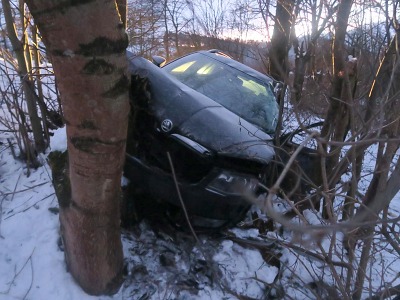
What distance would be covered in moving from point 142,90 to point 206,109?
1.70 feet

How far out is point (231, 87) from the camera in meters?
4.15

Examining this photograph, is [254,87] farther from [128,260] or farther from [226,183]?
[128,260]

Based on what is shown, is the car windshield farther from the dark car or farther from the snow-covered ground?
the snow-covered ground

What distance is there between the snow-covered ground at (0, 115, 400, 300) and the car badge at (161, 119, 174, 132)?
79 cm

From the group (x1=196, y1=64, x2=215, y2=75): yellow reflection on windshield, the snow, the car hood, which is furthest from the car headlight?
(x1=196, y1=64, x2=215, y2=75): yellow reflection on windshield

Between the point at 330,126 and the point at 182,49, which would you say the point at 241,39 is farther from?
the point at 330,126

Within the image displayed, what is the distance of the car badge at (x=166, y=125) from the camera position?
287 centimetres

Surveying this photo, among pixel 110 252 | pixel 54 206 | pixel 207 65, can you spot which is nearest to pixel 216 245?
pixel 110 252

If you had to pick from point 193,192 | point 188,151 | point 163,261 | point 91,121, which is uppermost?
point 91,121

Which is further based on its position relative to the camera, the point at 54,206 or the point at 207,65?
the point at 207,65

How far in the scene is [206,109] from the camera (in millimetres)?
3078

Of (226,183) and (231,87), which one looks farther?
(231,87)

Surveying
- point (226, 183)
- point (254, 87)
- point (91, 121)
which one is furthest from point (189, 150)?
point (254, 87)

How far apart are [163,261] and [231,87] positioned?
204 centimetres
